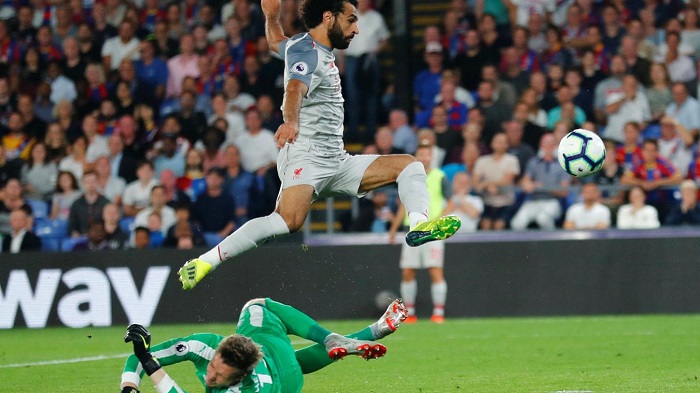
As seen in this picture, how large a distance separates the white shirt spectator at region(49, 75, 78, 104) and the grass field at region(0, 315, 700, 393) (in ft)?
15.4

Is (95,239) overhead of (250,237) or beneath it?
beneath

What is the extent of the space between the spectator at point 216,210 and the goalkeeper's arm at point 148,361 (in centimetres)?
829

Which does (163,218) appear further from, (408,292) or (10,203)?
(408,292)

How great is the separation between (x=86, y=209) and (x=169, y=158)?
1.40 m

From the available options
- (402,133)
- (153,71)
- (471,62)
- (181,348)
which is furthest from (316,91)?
(153,71)

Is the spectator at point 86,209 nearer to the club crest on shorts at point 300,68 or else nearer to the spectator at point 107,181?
the spectator at point 107,181

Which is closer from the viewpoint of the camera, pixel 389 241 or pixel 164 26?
pixel 389 241

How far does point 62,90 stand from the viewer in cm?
1806

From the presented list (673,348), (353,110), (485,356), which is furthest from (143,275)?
(673,348)

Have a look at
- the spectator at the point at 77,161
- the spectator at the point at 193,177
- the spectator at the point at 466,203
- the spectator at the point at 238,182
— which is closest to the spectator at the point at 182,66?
the spectator at the point at 77,161

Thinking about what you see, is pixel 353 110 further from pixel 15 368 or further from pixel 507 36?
pixel 15 368

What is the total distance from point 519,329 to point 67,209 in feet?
20.5

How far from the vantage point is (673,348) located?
1067 cm

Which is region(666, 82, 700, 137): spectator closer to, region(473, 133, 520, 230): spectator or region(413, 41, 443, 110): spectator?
region(473, 133, 520, 230): spectator
